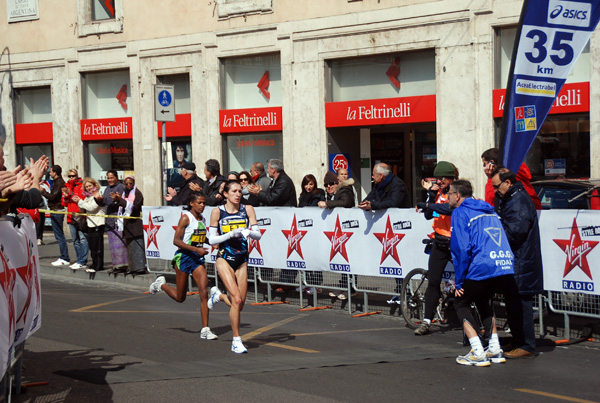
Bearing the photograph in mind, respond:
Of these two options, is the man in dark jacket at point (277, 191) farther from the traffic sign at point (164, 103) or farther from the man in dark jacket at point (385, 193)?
the traffic sign at point (164, 103)

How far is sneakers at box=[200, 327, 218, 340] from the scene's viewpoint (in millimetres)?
9843

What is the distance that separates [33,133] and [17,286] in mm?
19628

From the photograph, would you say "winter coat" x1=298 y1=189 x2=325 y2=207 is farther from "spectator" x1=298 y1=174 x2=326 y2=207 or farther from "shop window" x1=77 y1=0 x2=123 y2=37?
"shop window" x1=77 y1=0 x2=123 y2=37

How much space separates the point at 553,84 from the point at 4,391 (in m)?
6.76

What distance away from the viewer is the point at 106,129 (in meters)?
23.5

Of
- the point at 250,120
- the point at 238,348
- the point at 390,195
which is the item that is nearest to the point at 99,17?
the point at 250,120

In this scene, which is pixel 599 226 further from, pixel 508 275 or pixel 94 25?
pixel 94 25

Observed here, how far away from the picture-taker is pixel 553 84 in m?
9.73

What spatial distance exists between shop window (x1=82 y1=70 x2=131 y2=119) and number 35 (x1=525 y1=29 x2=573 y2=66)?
15.7m

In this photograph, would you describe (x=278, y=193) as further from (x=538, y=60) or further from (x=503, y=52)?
(x=503, y=52)

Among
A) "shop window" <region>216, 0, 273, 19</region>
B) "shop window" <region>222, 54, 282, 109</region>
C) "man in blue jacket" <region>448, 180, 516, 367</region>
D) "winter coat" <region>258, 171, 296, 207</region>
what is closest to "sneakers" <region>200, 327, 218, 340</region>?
"man in blue jacket" <region>448, 180, 516, 367</region>

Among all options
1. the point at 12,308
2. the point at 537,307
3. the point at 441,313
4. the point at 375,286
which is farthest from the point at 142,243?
the point at 12,308

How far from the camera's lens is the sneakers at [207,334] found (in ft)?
32.3

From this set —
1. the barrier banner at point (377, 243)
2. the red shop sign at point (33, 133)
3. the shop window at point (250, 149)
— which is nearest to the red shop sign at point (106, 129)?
the red shop sign at point (33, 133)
